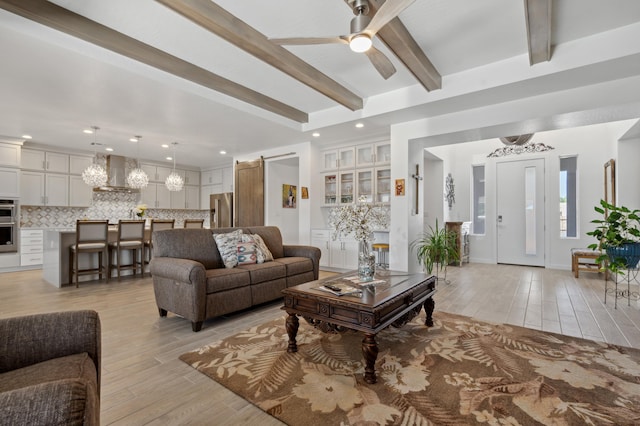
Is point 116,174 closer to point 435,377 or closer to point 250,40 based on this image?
point 250,40

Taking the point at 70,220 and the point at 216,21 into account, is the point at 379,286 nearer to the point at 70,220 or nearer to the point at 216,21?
the point at 216,21

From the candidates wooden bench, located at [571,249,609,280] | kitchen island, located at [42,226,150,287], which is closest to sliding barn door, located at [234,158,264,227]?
kitchen island, located at [42,226,150,287]

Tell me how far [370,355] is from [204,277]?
1707mm

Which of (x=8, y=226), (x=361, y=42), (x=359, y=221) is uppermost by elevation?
(x=361, y=42)

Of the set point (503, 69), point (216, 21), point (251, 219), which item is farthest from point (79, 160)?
point (503, 69)

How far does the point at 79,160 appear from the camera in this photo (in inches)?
273

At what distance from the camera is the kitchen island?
459 centimetres

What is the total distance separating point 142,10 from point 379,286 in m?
3.07

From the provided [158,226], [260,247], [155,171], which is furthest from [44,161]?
[260,247]

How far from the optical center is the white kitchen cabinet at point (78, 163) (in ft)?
22.3

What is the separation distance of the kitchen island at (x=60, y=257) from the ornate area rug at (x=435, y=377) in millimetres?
3715

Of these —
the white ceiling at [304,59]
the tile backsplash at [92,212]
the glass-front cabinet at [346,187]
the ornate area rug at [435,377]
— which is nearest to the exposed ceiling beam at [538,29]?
the white ceiling at [304,59]

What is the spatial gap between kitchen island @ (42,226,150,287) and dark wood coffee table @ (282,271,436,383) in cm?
426

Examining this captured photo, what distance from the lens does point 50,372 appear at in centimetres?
109
